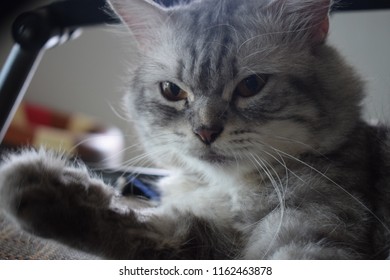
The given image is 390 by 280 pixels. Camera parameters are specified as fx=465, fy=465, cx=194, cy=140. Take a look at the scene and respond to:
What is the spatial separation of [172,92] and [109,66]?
36cm

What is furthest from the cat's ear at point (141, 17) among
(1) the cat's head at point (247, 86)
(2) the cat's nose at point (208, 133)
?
(2) the cat's nose at point (208, 133)

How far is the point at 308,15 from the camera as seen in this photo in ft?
2.61

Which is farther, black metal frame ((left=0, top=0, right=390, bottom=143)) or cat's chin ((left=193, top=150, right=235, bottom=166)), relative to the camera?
black metal frame ((left=0, top=0, right=390, bottom=143))

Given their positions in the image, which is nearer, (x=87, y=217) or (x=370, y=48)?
(x=87, y=217)

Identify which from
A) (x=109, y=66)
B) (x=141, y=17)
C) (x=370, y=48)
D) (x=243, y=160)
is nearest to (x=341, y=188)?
(x=243, y=160)

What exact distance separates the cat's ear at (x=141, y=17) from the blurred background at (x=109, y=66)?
11 cm

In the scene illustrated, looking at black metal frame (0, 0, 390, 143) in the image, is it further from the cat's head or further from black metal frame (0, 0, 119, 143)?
the cat's head

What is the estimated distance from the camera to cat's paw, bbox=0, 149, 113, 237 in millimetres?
618

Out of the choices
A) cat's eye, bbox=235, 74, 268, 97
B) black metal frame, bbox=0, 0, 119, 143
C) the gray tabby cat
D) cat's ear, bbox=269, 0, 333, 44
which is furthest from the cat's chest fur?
black metal frame, bbox=0, 0, 119, 143

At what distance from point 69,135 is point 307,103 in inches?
26.0

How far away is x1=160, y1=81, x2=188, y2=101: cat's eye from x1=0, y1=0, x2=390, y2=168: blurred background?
155 millimetres

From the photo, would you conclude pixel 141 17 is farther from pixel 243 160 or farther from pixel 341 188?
pixel 341 188

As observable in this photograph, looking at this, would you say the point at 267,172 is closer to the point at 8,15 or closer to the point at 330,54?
the point at 330,54
